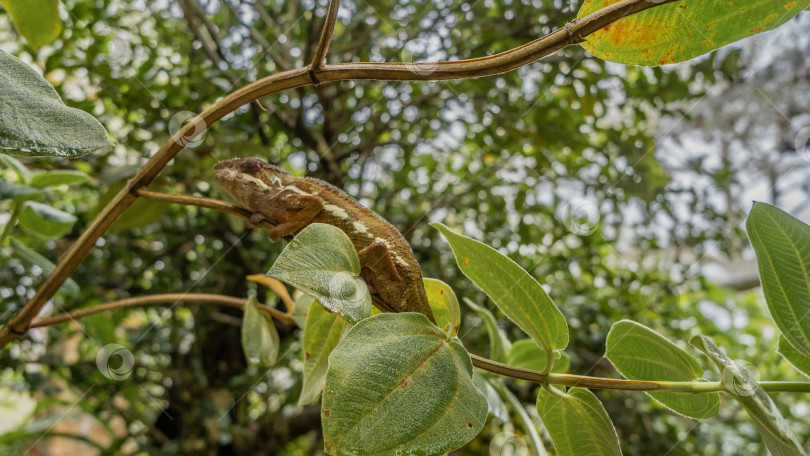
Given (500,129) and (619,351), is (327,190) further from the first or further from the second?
(500,129)

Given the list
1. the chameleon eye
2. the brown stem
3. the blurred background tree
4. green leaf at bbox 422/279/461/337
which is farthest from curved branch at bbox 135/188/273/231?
the blurred background tree

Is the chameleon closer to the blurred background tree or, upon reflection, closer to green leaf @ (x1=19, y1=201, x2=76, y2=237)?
green leaf @ (x1=19, y1=201, x2=76, y2=237)

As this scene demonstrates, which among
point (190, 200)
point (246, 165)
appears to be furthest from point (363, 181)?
point (190, 200)

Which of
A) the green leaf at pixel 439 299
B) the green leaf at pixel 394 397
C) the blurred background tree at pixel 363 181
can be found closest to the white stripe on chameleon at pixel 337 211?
the green leaf at pixel 439 299

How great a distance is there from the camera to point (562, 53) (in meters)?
0.92

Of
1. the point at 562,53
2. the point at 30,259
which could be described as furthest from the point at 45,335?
the point at 562,53

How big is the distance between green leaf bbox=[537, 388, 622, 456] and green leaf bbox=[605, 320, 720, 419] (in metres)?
0.03

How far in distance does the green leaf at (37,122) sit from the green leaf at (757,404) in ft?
0.83

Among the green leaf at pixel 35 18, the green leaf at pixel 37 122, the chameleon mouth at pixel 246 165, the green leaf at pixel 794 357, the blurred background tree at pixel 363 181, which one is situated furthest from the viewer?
the blurred background tree at pixel 363 181

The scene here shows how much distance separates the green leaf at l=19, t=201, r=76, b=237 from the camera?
0.48 metres

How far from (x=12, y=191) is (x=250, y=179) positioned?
0.56 feet

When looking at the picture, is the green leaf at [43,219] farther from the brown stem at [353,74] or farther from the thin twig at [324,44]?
the thin twig at [324,44]

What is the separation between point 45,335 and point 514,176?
98cm

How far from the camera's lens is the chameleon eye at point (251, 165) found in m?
0.51
